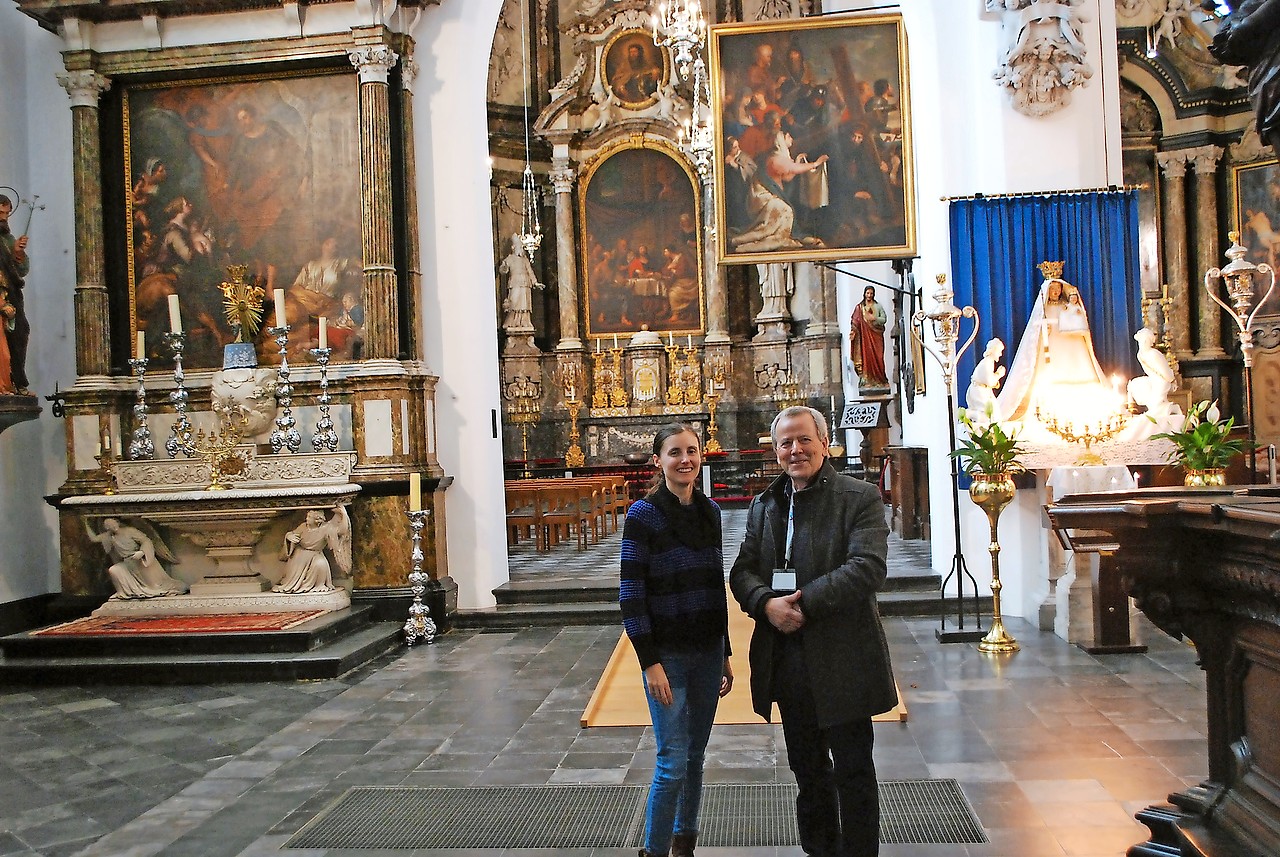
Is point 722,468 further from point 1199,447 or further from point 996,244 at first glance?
point 1199,447

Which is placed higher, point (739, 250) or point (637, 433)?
point (739, 250)

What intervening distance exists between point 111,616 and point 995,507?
6.79 meters

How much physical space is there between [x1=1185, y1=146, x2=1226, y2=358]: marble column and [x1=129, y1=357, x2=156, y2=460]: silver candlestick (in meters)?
16.2

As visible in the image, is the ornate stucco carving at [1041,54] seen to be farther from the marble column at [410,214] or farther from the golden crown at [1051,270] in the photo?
the marble column at [410,214]

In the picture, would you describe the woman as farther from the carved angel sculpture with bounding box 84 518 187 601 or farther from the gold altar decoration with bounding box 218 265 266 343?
the gold altar decoration with bounding box 218 265 266 343

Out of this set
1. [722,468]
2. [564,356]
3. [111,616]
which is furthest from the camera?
[564,356]

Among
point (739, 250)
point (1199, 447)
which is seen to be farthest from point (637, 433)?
point (1199, 447)

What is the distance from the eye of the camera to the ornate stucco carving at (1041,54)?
27.0 ft

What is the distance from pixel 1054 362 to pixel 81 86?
8.40 m

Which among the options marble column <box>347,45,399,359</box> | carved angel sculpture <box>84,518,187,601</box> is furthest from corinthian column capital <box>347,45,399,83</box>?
carved angel sculpture <box>84,518,187,601</box>

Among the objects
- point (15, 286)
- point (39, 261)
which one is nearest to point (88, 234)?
point (39, 261)

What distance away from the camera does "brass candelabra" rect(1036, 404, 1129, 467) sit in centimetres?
766

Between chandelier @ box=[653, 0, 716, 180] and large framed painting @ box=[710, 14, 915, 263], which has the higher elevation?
chandelier @ box=[653, 0, 716, 180]

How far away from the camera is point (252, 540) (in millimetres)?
8609
